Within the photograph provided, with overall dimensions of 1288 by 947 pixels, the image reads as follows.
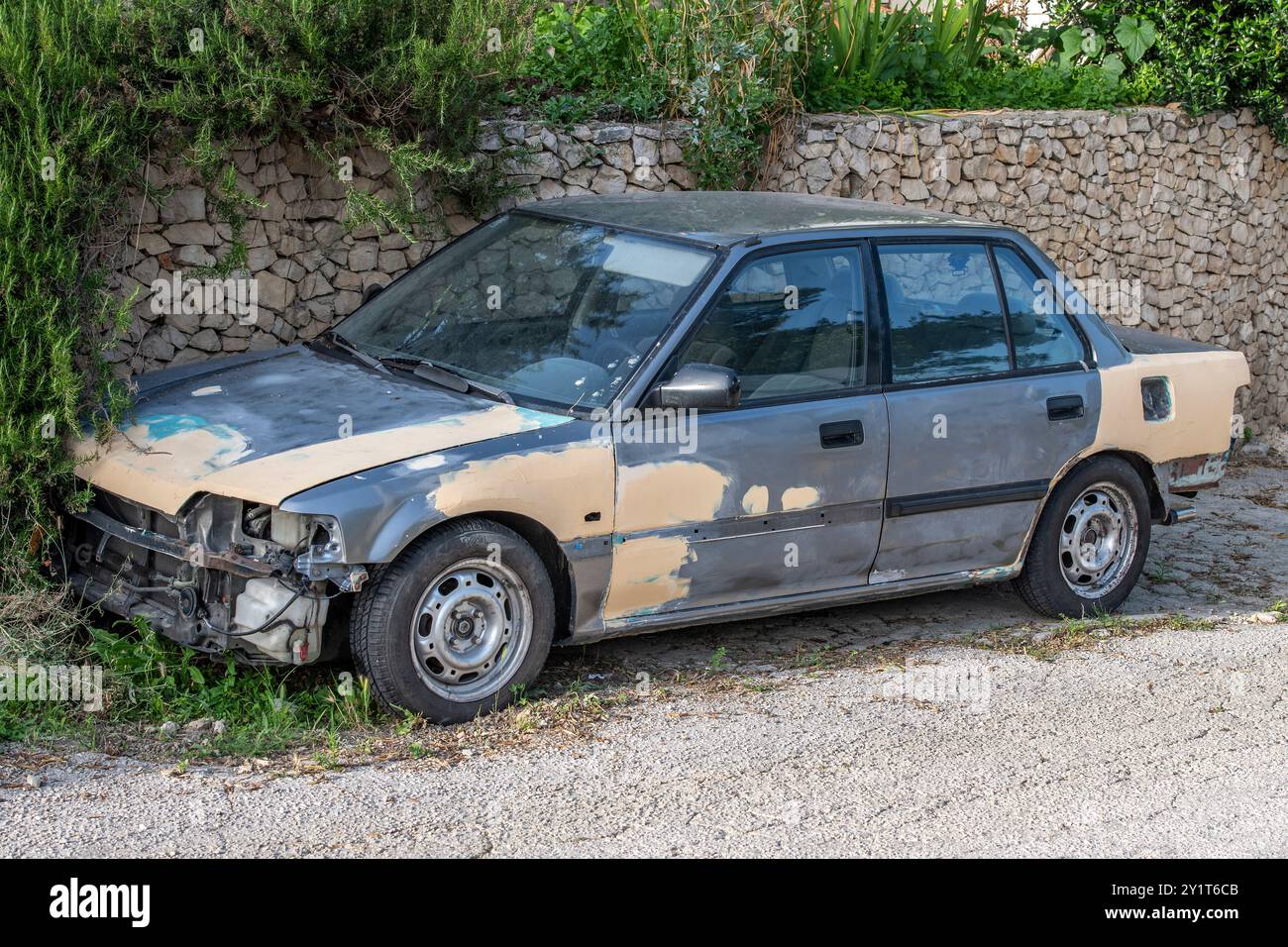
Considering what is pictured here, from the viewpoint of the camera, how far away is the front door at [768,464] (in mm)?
5559

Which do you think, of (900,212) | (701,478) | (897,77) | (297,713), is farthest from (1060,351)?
(897,77)

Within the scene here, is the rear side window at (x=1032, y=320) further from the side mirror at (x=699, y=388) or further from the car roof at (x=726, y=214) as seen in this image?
the side mirror at (x=699, y=388)

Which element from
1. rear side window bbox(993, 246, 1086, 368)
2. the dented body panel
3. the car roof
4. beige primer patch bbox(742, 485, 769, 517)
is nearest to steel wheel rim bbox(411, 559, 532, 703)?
the dented body panel

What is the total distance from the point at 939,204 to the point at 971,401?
4554mm

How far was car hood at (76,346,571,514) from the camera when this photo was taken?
16.4 feet

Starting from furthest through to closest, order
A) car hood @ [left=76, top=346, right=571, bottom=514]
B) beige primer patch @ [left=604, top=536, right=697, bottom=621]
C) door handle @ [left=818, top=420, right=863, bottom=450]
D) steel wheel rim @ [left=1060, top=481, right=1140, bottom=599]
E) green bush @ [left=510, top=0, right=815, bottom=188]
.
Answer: green bush @ [left=510, top=0, right=815, bottom=188]
steel wheel rim @ [left=1060, top=481, right=1140, bottom=599]
door handle @ [left=818, top=420, right=863, bottom=450]
beige primer patch @ [left=604, top=536, right=697, bottom=621]
car hood @ [left=76, top=346, right=571, bottom=514]

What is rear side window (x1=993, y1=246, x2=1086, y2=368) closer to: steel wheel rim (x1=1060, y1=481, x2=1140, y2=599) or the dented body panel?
the dented body panel

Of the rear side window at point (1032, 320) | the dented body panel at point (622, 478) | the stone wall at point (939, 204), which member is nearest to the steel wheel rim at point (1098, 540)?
the dented body panel at point (622, 478)

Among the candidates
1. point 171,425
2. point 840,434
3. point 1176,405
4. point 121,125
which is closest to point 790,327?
point 840,434

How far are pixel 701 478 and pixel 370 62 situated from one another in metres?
3.19

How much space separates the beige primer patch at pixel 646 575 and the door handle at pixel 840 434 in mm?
701

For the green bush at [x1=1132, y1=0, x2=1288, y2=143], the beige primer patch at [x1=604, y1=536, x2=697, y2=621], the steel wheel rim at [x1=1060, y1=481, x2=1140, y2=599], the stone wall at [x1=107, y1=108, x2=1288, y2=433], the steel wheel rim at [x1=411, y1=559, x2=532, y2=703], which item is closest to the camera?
the steel wheel rim at [x1=411, y1=559, x2=532, y2=703]

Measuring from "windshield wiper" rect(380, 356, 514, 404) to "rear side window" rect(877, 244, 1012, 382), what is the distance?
5.33ft

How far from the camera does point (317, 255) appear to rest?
8.34 m
